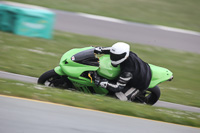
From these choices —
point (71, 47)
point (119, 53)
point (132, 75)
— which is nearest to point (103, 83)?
point (132, 75)

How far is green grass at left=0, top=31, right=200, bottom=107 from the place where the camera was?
325 inches

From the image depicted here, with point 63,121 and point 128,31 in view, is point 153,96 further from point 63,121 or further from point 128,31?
point 128,31

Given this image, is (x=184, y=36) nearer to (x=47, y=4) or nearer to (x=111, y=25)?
(x=111, y=25)

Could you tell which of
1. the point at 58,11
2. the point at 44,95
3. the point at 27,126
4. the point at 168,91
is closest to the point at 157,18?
the point at 58,11

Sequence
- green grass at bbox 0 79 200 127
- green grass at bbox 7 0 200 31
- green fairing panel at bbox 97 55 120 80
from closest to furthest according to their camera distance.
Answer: green grass at bbox 0 79 200 127, green fairing panel at bbox 97 55 120 80, green grass at bbox 7 0 200 31

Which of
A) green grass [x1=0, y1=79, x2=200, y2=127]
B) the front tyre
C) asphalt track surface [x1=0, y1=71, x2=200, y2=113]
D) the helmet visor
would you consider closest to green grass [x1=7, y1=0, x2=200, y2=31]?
asphalt track surface [x1=0, y1=71, x2=200, y2=113]

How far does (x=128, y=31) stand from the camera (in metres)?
14.8

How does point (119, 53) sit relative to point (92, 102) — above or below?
above

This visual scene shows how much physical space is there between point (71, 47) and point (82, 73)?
14.9 ft

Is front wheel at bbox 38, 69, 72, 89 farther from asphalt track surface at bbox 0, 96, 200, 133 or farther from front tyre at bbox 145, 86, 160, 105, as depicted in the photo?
front tyre at bbox 145, 86, 160, 105

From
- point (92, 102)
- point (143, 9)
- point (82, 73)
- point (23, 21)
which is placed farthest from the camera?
point (143, 9)

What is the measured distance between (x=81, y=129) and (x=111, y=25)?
10851 millimetres

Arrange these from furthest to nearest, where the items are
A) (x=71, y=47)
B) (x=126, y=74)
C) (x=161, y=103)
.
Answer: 1. (x=71, y=47)
2. (x=161, y=103)
3. (x=126, y=74)

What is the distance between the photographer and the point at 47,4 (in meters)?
16.8
